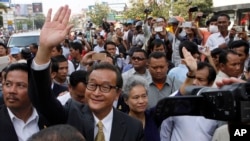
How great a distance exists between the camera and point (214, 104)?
1162 millimetres

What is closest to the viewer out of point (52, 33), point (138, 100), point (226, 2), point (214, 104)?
point (214, 104)

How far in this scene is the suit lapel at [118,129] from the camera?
238 centimetres

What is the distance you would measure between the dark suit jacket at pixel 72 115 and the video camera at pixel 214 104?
1.01 meters

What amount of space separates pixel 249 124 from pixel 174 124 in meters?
2.15

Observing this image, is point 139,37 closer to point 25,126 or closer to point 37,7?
point 25,126

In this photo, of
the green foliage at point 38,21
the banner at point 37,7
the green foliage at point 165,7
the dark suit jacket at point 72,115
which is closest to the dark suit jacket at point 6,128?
the dark suit jacket at point 72,115

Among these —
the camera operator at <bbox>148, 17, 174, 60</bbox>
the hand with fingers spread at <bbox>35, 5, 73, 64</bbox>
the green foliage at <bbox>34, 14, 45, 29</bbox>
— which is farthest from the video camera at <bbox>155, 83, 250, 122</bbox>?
the green foliage at <bbox>34, 14, 45, 29</bbox>

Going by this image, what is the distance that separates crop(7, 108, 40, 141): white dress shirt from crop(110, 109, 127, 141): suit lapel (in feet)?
1.53

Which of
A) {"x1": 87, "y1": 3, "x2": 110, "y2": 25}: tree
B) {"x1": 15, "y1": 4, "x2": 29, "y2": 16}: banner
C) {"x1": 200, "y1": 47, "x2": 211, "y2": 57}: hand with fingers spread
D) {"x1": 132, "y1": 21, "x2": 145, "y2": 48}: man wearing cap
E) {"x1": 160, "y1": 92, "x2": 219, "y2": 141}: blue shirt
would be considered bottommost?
{"x1": 15, "y1": 4, "x2": 29, "y2": 16}: banner

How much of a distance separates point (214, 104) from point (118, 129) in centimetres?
130

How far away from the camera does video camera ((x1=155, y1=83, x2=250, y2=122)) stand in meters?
1.10

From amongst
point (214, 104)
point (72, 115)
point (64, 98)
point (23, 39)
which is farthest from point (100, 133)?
point (23, 39)

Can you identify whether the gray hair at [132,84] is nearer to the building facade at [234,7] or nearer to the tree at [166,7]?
the tree at [166,7]

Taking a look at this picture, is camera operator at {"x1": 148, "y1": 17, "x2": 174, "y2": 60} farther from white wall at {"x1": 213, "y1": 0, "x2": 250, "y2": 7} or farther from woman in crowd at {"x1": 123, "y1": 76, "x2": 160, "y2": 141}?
white wall at {"x1": 213, "y1": 0, "x2": 250, "y2": 7}
